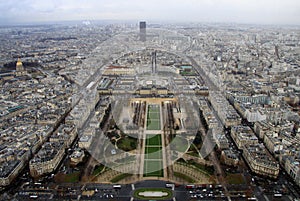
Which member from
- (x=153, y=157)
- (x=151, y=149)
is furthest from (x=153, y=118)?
(x=153, y=157)

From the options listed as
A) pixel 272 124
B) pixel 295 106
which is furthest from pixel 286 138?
pixel 295 106

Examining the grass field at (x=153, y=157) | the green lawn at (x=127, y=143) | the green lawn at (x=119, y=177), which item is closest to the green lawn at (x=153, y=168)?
the grass field at (x=153, y=157)

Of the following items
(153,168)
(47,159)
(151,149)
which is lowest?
(153,168)

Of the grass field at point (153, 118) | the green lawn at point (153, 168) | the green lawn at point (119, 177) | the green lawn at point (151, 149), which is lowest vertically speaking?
the green lawn at point (119, 177)

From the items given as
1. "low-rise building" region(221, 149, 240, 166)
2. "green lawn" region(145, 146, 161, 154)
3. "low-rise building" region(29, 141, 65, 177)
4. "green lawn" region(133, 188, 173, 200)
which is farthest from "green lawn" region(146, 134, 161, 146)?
"low-rise building" region(29, 141, 65, 177)

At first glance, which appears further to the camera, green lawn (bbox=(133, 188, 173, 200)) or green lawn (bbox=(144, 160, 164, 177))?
green lawn (bbox=(144, 160, 164, 177))

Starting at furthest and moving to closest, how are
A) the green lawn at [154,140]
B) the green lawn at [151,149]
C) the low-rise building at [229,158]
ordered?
the green lawn at [154,140]
the green lawn at [151,149]
the low-rise building at [229,158]

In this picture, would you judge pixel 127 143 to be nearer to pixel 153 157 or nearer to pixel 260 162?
pixel 153 157

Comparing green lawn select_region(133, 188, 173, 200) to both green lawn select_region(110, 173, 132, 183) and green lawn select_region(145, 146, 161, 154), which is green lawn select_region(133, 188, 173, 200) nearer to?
green lawn select_region(110, 173, 132, 183)

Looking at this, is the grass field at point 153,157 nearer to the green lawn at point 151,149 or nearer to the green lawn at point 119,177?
the green lawn at point 151,149
